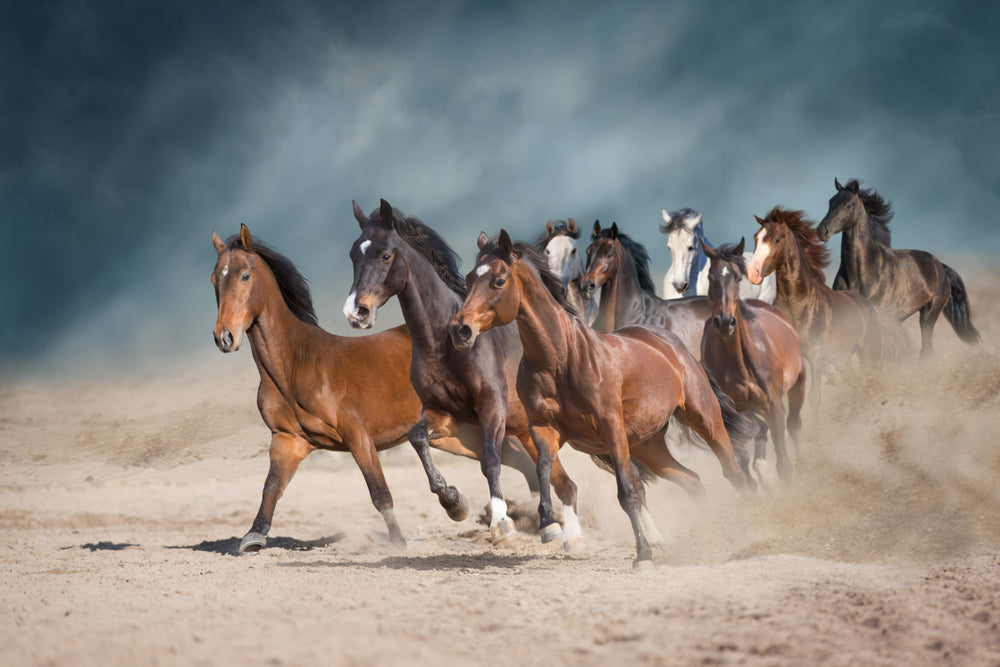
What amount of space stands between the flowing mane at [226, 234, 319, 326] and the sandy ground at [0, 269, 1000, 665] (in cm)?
187

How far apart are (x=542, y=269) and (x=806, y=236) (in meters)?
4.75

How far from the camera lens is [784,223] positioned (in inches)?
362

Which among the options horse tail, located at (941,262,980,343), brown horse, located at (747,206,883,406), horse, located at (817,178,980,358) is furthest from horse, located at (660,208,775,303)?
horse tail, located at (941,262,980,343)

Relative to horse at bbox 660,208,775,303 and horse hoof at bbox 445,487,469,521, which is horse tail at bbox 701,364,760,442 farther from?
horse at bbox 660,208,775,303

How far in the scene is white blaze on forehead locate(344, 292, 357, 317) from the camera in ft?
18.8

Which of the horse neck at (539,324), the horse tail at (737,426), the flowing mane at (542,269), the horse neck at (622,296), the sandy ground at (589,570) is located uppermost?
the horse neck at (622,296)

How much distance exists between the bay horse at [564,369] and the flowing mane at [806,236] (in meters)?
3.80

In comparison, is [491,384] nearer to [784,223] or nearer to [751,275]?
[751,275]

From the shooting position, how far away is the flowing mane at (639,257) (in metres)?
8.96

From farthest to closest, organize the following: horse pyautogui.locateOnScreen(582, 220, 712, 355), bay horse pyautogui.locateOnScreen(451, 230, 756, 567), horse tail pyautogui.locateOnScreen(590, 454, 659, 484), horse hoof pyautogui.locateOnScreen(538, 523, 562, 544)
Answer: horse pyautogui.locateOnScreen(582, 220, 712, 355) < horse tail pyautogui.locateOnScreen(590, 454, 659, 484) < horse hoof pyautogui.locateOnScreen(538, 523, 562, 544) < bay horse pyautogui.locateOnScreen(451, 230, 756, 567)

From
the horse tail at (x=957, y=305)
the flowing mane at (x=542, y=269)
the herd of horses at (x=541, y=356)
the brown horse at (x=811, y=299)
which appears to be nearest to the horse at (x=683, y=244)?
the herd of horses at (x=541, y=356)

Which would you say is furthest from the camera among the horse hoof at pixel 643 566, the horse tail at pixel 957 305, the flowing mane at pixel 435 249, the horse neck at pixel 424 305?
the horse tail at pixel 957 305

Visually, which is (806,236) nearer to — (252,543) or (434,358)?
(434,358)

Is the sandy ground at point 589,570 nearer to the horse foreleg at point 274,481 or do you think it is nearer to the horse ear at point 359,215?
the horse foreleg at point 274,481
